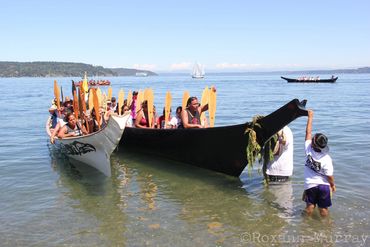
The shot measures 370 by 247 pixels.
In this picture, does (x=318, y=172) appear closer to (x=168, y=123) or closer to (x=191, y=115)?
(x=191, y=115)

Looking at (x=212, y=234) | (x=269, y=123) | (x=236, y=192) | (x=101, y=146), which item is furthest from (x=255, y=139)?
(x=101, y=146)

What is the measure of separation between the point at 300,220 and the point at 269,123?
1.80m

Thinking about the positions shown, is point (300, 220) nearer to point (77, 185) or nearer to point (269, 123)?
point (269, 123)

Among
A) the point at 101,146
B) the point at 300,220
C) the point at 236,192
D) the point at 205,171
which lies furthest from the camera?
the point at 205,171

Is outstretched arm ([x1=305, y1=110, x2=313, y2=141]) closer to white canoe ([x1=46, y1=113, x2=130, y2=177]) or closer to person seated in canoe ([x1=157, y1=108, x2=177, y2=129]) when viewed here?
white canoe ([x1=46, y1=113, x2=130, y2=177])

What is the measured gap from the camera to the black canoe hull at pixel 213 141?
23.9 feet

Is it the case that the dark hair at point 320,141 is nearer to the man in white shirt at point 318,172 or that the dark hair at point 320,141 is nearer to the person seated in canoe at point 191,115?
the man in white shirt at point 318,172

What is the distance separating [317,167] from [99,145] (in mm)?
4872

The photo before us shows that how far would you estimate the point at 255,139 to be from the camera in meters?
7.70

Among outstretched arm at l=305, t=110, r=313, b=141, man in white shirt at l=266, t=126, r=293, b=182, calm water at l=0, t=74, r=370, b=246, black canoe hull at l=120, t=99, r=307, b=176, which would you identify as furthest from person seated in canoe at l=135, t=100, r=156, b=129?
outstretched arm at l=305, t=110, r=313, b=141

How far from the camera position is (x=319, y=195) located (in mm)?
6324

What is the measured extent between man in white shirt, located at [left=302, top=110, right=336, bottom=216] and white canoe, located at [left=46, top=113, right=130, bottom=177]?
3565 millimetres

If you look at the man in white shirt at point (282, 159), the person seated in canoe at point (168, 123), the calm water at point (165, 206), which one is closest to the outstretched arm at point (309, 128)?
the calm water at point (165, 206)

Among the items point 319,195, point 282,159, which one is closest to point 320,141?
point 319,195
